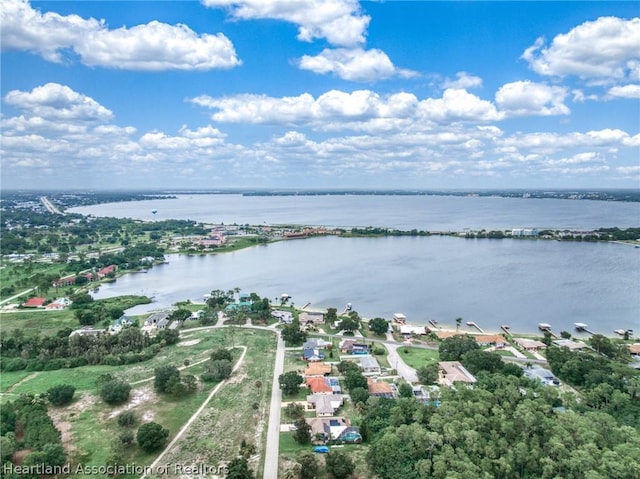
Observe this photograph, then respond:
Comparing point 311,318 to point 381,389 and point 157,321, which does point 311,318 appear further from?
point 381,389

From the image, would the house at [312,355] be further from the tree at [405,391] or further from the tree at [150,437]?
the tree at [150,437]

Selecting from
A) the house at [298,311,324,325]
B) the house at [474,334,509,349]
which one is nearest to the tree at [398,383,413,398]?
the house at [474,334,509,349]

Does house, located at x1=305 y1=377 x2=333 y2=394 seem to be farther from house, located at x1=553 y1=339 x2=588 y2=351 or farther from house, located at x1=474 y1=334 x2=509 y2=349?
house, located at x1=553 y1=339 x2=588 y2=351

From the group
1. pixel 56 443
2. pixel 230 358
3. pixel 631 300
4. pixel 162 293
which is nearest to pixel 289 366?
pixel 230 358

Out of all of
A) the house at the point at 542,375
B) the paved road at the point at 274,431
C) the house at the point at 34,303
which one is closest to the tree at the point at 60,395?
the paved road at the point at 274,431

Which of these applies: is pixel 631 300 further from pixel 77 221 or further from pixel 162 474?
pixel 77 221

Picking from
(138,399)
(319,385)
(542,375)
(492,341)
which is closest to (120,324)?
(138,399)
